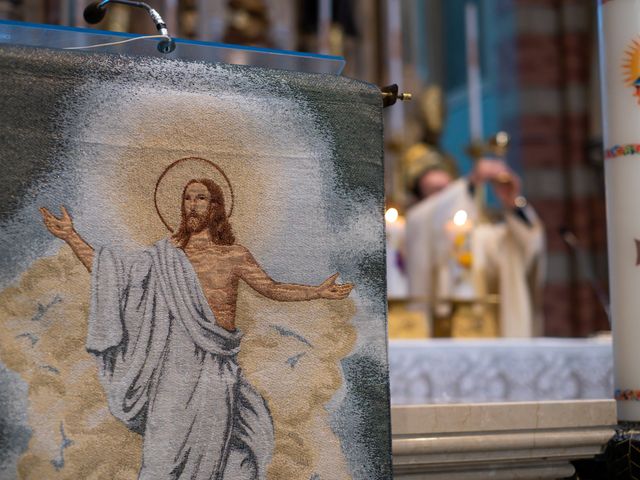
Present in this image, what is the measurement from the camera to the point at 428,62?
36.0ft

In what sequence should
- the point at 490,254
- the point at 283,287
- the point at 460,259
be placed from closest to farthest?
1. the point at 283,287
2. the point at 460,259
3. the point at 490,254

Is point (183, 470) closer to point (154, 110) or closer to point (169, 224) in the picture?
point (169, 224)

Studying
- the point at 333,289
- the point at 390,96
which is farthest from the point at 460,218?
the point at 333,289

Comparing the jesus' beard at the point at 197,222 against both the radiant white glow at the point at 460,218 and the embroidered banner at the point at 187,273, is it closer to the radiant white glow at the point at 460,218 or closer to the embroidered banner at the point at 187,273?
the embroidered banner at the point at 187,273

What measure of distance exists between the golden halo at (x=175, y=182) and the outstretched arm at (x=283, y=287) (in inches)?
5.8

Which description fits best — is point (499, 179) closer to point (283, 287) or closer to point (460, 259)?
point (460, 259)

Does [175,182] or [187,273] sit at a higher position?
[175,182]

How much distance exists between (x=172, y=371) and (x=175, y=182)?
31cm

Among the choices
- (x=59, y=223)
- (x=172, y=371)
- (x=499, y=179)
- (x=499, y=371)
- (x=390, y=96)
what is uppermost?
(x=499, y=179)

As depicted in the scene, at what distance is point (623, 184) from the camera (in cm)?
254

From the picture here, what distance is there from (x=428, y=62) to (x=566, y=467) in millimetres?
8982

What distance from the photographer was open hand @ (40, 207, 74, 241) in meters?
1.64

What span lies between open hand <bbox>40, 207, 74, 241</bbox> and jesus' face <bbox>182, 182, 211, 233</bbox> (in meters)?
0.19

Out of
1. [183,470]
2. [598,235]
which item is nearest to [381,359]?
[183,470]
